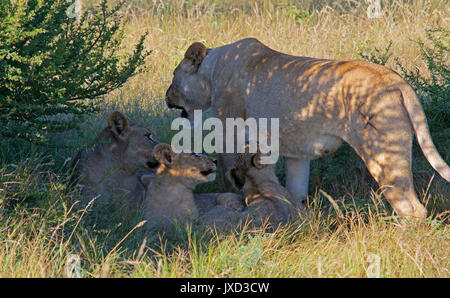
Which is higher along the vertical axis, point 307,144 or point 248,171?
point 307,144

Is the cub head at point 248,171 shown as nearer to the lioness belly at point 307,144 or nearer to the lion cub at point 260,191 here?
the lion cub at point 260,191

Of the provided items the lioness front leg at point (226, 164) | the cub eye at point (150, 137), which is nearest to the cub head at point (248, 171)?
the lioness front leg at point (226, 164)

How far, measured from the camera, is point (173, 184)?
526 centimetres

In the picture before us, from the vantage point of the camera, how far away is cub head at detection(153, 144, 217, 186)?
5227mm

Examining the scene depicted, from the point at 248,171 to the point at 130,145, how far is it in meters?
1.03

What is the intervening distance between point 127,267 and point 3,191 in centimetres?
131

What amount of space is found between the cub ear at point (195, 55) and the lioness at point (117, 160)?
1058mm

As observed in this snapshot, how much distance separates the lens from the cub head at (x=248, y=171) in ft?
18.3

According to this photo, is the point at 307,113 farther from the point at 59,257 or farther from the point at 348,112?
the point at 59,257

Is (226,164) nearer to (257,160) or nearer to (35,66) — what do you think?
(257,160)

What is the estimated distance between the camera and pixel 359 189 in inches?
241

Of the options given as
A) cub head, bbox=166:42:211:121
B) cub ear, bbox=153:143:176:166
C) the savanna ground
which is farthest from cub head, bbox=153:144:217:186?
cub head, bbox=166:42:211:121

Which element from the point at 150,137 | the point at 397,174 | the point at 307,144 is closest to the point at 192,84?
the point at 150,137
